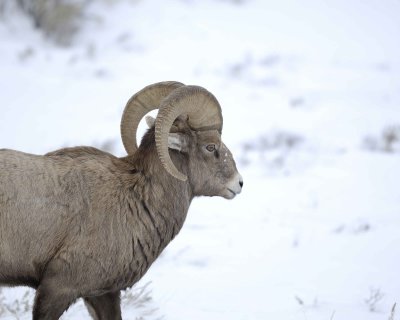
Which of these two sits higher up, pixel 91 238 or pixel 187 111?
pixel 187 111

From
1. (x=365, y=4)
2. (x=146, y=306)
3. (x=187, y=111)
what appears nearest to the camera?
(x=187, y=111)

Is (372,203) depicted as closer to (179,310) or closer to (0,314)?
(179,310)

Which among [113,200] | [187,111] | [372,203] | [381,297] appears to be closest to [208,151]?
[187,111]

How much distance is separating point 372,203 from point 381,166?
1946mm

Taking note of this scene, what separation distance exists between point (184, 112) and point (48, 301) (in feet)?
5.45

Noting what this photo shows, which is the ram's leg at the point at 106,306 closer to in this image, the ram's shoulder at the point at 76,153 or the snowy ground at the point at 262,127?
the snowy ground at the point at 262,127

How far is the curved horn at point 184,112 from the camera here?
5078 mm

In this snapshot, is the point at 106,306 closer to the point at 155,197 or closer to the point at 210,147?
the point at 155,197

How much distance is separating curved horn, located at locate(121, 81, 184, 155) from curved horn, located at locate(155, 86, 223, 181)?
0.32 m

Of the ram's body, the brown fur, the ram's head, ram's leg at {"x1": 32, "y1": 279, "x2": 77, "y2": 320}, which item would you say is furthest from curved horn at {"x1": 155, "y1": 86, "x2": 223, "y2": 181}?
ram's leg at {"x1": 32, "y1": 279, "x2": 77, "y2": 320}

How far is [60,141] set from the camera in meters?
12.8

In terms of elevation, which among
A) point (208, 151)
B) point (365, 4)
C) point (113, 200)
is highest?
point (365, 4)

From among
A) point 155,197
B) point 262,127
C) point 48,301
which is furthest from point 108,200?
point 262,127

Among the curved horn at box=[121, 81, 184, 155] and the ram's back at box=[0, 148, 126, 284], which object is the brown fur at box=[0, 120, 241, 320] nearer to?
the ram's back at box=[0, 148, 126, 284]
